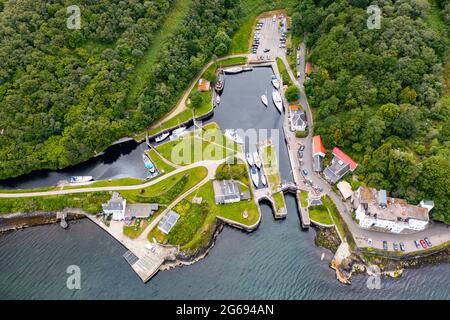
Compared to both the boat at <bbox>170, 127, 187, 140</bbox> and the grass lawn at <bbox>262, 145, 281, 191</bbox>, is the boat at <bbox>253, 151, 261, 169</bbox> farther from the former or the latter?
the boat at <bbox>170, 127, 187, 140</bbox>

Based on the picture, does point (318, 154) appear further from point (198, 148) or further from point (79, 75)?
point (79, 75)

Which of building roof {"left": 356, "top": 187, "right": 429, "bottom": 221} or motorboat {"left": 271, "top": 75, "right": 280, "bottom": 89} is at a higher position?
motorboat {"left": 271, "top": 75, "right": 280, "bottom": 89}

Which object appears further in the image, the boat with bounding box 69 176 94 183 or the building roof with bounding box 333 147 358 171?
the boat with bounding box 69 176 94 183

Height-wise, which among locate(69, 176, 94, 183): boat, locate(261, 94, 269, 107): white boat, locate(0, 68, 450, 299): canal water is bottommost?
locate(0, 68, 450, 299): canal water

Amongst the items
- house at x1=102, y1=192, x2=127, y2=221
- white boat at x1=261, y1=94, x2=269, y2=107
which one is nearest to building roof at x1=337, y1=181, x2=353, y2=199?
white boat at x1=261, y1=94, x2=269, y2=107

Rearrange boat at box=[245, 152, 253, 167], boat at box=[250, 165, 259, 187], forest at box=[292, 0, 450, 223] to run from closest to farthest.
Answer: forest at box=[292, 0, 450, 223] < boat at box=[250, 165, 259, 187] < boat at box=[245, 152, 253, 167]

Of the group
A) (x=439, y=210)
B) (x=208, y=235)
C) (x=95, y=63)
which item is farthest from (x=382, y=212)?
(x=95, y=63)

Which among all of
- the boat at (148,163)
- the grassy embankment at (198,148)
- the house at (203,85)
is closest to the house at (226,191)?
the grassy embankment at (198,148)
